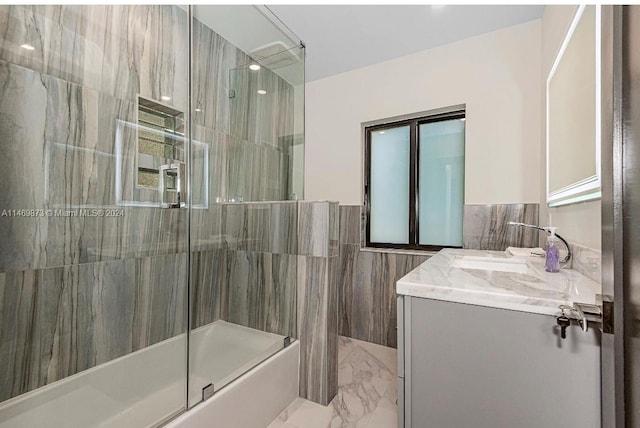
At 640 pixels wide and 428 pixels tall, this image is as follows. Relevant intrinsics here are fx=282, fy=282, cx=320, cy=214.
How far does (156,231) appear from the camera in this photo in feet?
5.91

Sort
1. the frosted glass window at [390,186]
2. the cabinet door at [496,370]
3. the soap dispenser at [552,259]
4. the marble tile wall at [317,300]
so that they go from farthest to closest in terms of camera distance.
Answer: the frosted glass window at [390,186] → the marble tile wall at [317,300] → the soap dispenser at [552,259] → the cabinet door at [496,370]

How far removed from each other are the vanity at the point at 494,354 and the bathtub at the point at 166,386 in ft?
2.75

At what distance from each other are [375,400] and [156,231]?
1.75 m

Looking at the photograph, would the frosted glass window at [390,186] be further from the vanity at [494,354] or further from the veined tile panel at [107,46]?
the veined tile panel at [107,46]

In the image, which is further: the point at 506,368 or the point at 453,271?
the point at 453,271

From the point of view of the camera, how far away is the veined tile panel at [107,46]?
1278 mm

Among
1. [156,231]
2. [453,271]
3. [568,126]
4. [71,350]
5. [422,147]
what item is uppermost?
[422,147]

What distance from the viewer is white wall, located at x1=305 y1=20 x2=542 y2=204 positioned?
1967mm

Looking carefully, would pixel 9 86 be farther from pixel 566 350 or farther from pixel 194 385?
pixel 566 350

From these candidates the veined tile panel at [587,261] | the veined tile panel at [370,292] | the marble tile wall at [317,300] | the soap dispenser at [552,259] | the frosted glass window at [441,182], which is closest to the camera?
the veined tile panel at [587,261]

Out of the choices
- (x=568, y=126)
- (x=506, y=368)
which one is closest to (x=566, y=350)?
(x=506, y=368)

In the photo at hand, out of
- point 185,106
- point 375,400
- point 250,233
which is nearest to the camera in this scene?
point 375,400

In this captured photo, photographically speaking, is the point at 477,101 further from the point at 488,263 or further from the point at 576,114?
the point at 488,263

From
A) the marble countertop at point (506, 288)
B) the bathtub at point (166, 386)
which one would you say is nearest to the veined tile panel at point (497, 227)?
the marble countertop at point (506, 288)
